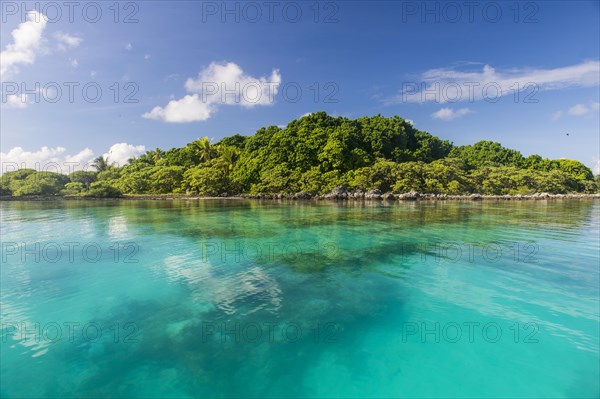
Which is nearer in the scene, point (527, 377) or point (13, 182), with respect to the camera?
point (527, 377)

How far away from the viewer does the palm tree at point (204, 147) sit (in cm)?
7406

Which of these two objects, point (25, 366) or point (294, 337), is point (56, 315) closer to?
point (25, 366)

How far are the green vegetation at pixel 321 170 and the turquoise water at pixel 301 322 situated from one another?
46.2 m

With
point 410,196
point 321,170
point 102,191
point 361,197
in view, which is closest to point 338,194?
point 361,197

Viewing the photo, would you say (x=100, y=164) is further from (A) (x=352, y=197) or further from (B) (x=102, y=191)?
(A) (x=352, y=197)

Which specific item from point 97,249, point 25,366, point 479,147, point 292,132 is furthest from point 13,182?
point 479,147

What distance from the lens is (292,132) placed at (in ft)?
228

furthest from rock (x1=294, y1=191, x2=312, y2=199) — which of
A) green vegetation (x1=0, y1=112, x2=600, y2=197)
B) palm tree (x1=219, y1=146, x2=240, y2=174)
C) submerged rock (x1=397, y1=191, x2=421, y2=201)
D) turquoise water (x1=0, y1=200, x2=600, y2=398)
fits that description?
turquoise water (x1=0, y1=200, x2=600, y2=398)

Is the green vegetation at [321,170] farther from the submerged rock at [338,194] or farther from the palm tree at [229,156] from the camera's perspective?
the submerged rock at [338,194]

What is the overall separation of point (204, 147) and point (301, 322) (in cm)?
7407

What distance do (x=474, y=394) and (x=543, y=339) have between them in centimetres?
291

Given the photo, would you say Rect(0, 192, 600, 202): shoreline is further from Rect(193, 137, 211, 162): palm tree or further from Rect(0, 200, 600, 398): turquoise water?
Rect(0, 200, 600, 398): turquoise water

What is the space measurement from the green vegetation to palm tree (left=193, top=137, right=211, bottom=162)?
25 centimetres

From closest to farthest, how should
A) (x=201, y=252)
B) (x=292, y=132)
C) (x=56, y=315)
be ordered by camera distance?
(x=56, y=315), (x=201, y=252), (x=292, y=132)
